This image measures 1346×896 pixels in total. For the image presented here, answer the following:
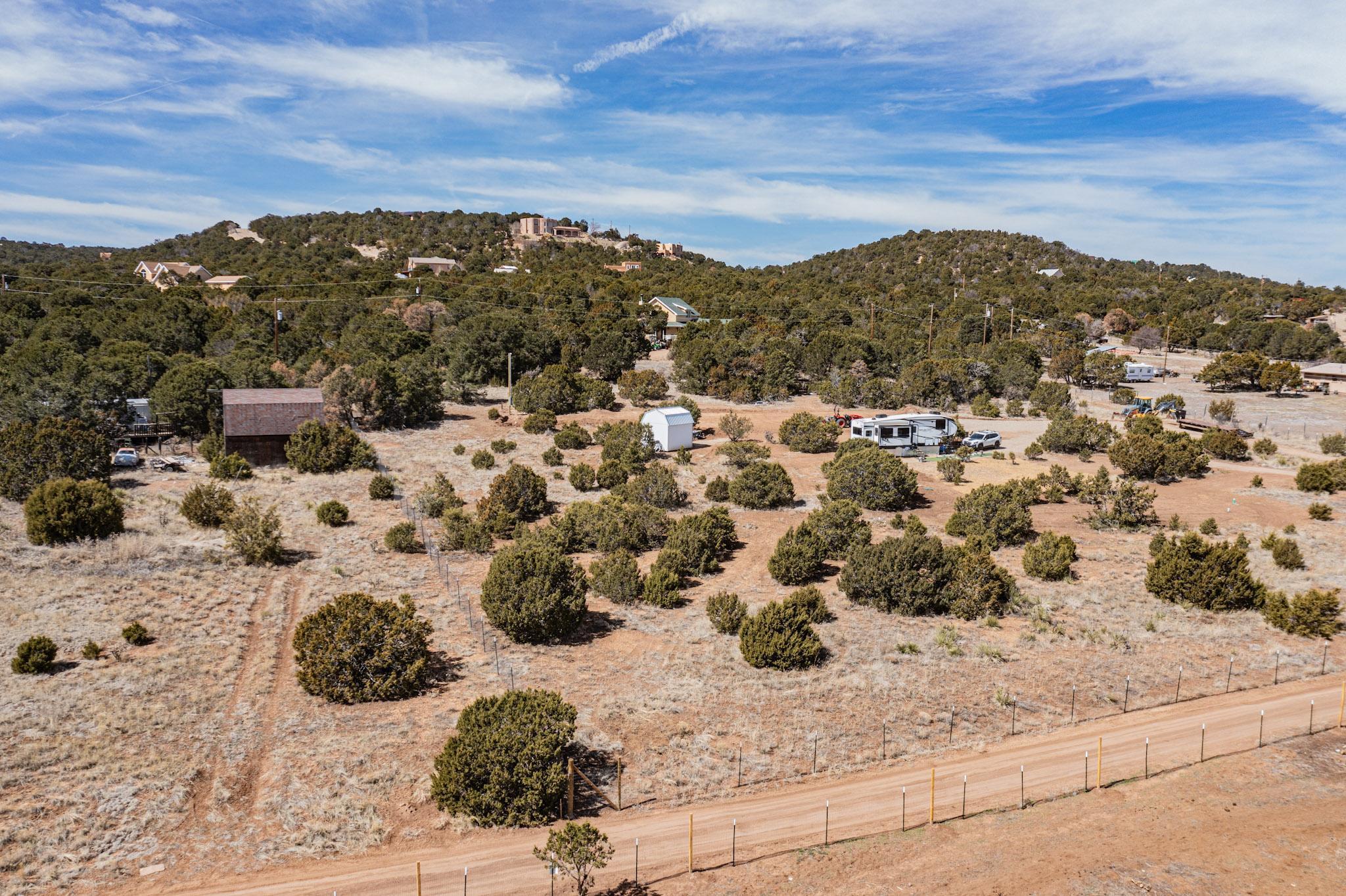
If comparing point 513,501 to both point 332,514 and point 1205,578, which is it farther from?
point 1205,578

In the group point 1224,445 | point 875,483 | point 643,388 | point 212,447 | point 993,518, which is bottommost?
point 993,518

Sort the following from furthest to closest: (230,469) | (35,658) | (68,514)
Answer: (230,469)
(68,514)
(35,658)

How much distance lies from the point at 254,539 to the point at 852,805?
77.5 ft

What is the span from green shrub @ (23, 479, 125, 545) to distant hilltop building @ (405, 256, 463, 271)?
89.8 meters

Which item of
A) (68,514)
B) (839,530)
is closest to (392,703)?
(68,514)

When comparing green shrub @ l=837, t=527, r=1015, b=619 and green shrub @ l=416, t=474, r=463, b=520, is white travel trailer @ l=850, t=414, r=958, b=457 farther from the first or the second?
green shrub @ l=416, t=474, r=463, b=520

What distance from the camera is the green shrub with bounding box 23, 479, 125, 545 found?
91.5ft

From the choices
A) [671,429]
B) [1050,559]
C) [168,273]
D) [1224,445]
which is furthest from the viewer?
[168,273]

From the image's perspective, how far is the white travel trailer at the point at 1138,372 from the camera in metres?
77.6

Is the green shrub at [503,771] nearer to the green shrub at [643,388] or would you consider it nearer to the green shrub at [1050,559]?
the green shrub at [1050,559]

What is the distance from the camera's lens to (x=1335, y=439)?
51656 mm

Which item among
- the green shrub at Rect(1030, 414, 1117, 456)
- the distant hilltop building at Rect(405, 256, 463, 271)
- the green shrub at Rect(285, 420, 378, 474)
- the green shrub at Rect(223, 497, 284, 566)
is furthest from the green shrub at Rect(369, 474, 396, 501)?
the distant hilltop building at Rect(405, 256, 463, 271)

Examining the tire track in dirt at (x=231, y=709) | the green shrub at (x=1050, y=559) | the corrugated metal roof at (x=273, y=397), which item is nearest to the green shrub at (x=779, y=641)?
the green shrub at (x=1050, y=559)

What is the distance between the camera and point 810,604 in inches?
972
